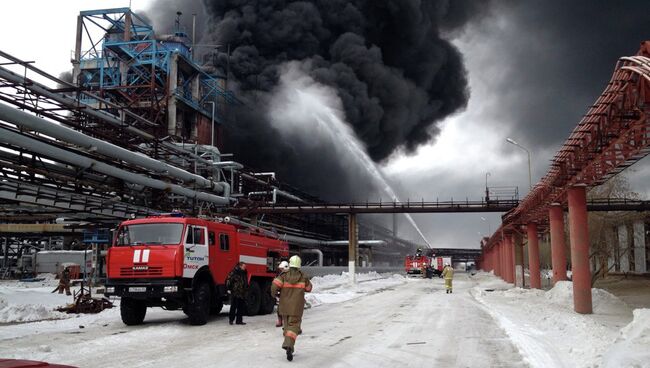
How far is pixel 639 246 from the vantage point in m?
39.5

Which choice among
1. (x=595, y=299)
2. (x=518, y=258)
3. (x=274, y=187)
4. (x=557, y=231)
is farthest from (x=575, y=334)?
(x=274, y=187)

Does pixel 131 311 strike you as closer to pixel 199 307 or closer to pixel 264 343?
pixel 199 307

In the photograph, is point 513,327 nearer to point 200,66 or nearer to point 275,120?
point 275,120

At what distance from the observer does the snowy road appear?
26.3ft

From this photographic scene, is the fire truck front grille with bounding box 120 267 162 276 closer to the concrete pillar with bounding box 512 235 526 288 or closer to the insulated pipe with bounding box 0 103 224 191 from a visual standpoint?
the insulated pipe with bounding box 0 103 224 191

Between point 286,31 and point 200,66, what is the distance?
1354 cm

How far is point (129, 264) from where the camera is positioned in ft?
40.7

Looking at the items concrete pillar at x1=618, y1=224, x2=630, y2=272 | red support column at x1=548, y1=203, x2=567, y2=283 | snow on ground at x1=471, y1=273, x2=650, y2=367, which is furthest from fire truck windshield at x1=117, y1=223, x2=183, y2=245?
concrete pillar at x1=618, y1=224, x2=630, y2=272

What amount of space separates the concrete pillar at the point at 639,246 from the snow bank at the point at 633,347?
36942mm

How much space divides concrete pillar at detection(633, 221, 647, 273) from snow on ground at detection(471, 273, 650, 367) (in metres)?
24.4

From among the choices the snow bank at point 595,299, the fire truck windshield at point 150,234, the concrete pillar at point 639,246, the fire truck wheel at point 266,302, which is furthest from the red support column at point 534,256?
the fire truck windshield at point 150,234

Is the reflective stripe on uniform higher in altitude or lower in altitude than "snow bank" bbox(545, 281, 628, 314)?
higher

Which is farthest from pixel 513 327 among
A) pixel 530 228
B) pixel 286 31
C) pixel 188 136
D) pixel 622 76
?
pixel 188 136

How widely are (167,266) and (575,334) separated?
8725 mm
